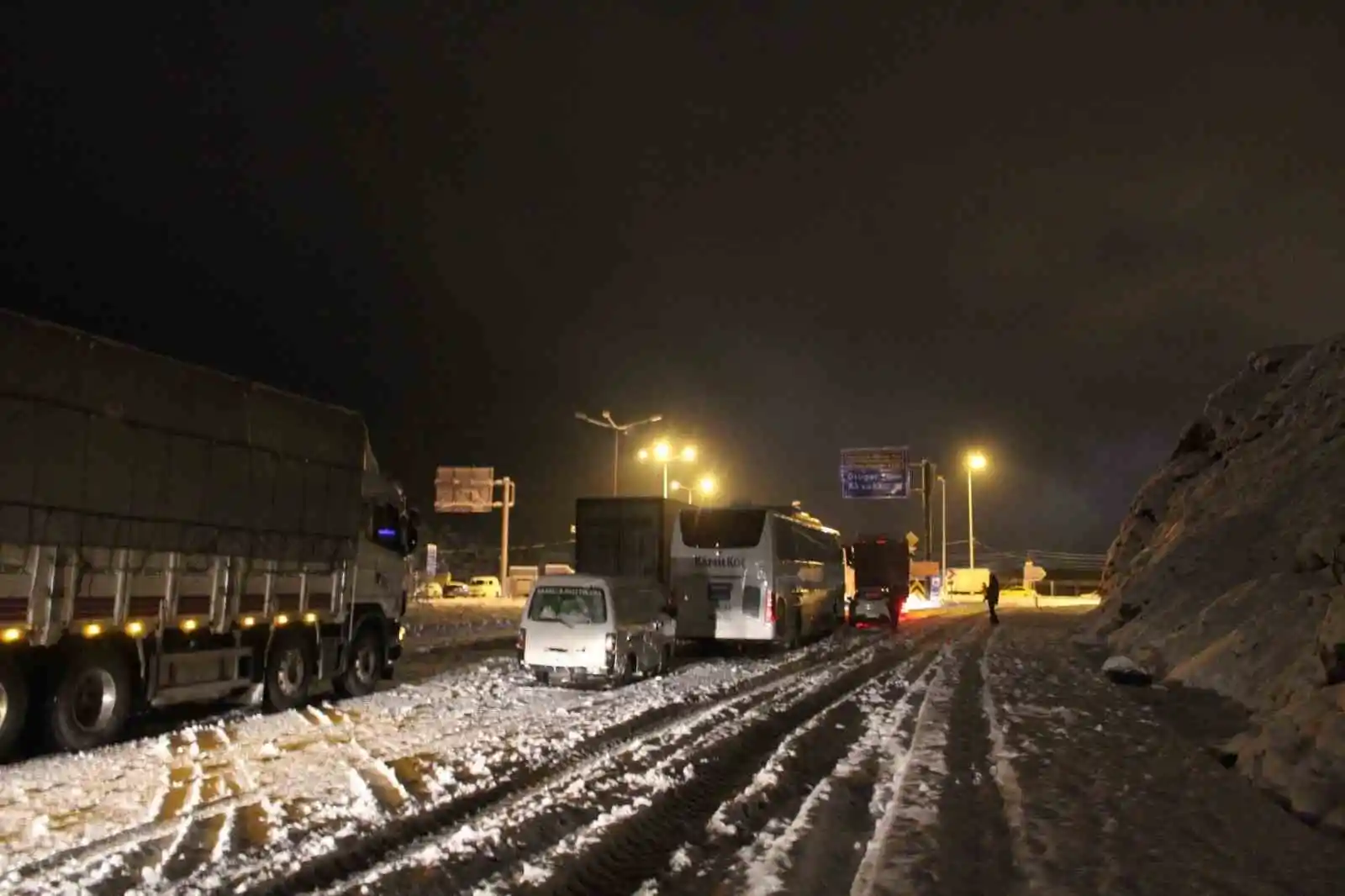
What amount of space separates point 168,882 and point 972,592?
68.4 metres

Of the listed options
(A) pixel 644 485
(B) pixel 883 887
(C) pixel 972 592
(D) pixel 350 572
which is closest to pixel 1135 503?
(D) pixel 350 572

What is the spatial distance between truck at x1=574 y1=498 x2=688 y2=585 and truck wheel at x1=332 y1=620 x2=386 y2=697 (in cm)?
824

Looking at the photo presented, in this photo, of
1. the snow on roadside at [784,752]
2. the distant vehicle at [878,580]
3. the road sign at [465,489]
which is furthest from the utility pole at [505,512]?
the snow on roadside at [784,752]

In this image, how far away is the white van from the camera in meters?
17.1

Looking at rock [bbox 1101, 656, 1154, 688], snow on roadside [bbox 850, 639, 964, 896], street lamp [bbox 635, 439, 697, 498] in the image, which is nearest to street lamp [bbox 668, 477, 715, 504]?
street lamp [bbox 635, 439, 697, 498]

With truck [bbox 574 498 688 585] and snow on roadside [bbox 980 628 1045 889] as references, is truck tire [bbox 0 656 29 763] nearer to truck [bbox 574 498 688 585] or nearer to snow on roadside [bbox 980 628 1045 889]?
snow on roadside [bbox 980 628 1045 889]

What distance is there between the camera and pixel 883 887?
648cm

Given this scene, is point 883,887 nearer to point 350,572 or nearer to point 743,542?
point 350,572

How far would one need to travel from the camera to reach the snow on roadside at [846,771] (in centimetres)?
691

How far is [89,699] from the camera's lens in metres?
11.4

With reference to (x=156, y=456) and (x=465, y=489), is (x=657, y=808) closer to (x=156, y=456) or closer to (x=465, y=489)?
(x=156, y=456)

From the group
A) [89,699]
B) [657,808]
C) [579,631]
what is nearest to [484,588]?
[579,631]

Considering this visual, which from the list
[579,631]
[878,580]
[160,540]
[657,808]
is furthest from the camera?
[878,580]

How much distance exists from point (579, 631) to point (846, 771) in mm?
7485
